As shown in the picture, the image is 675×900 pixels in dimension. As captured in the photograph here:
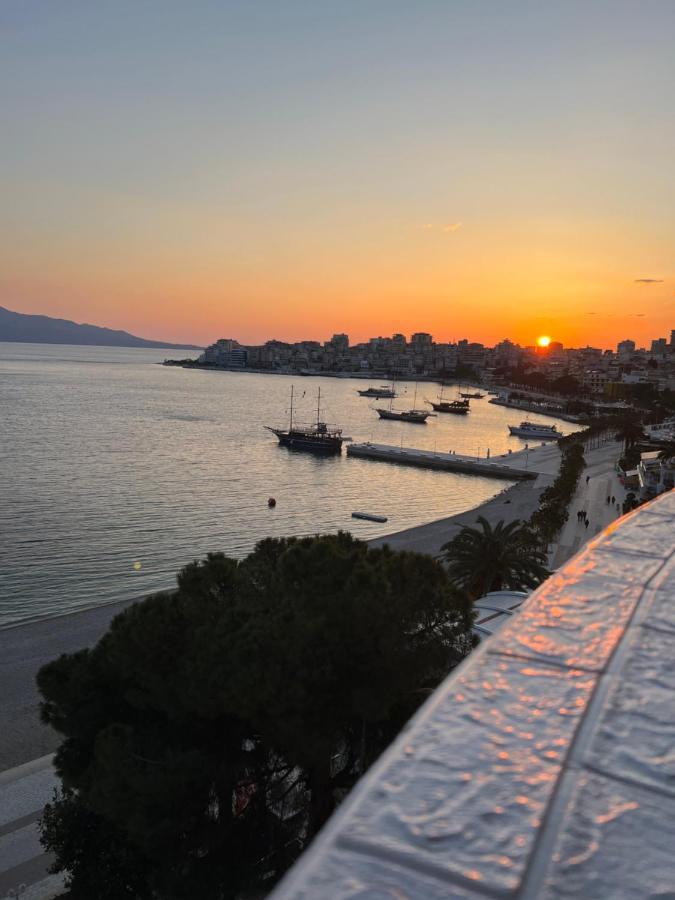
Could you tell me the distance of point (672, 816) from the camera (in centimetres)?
73

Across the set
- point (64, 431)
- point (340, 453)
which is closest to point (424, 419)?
point (340, 453)

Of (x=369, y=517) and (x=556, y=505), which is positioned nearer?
(x=556, y=505)

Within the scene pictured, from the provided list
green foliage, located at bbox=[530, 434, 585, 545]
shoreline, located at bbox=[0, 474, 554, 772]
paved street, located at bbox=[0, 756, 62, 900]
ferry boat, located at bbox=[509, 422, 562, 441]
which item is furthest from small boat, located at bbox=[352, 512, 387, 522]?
ferry boat, located at bbox=[509, 422, 562, 441]

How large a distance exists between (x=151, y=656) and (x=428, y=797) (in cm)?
472

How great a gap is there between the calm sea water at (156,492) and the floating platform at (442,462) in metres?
1.29

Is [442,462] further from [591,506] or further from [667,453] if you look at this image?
[591,506]

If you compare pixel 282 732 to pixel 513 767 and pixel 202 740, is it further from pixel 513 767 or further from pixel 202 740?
pixel 513 767

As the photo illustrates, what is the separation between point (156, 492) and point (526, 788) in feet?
97.4

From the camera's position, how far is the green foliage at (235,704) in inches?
179

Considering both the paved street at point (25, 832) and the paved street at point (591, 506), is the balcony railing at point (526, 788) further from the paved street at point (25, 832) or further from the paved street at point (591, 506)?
the paved street at point (591, 506)

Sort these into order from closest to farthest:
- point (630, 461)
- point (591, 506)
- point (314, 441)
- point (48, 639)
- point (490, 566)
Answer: point (48, 639) → point (490, 566) → point (591, 506) → point (630, 461) → point (314, 441)

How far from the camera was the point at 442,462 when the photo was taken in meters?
42.8

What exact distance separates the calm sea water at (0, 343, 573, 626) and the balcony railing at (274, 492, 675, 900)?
16535mm

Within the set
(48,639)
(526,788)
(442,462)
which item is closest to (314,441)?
(442,462)
